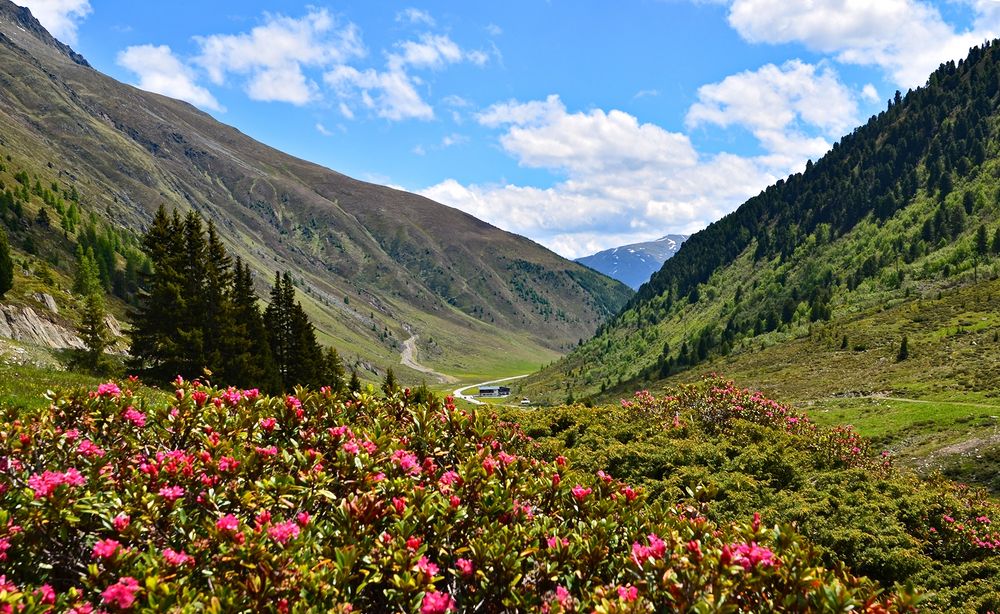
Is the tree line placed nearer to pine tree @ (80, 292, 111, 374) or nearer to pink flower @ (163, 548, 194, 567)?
pine tree @ (80, 292, 111, 374)

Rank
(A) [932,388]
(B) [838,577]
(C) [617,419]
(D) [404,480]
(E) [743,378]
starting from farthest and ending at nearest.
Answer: (E) [743,378] < (A) [932,388] < (C) [617,419] < (D) [404,480] < (B) [838,577]

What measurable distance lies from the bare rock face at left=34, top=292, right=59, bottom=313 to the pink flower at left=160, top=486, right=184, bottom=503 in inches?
2851

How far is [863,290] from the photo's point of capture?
111 meters

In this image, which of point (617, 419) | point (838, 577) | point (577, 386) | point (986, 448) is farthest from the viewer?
point (577, 386)

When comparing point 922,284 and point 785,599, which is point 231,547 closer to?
point 785,599

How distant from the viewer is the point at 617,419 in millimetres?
20734

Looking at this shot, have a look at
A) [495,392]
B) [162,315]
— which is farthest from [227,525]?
[495,392]

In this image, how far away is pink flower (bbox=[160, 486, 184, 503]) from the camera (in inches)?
233

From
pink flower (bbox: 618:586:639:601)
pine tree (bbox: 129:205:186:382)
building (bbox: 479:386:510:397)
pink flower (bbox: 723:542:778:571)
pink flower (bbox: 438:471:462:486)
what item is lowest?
building (bbox: 479:386:510:397)

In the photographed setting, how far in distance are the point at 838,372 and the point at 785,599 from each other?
82286 mm

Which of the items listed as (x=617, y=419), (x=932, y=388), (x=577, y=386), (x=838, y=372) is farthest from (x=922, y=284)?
(x=617, y=419)

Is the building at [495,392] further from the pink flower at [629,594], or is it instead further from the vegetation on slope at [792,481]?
the pink flower at [629,594]

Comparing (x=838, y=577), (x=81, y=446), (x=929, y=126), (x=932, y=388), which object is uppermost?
(x=929, y=126)

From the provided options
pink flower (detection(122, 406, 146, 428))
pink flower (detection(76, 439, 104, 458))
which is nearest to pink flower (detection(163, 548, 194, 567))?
pink flower (detection(76, 439, 104, 458))
